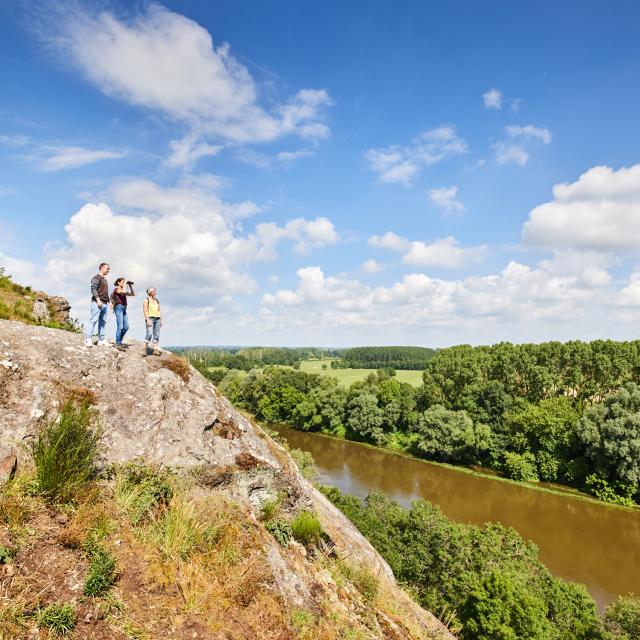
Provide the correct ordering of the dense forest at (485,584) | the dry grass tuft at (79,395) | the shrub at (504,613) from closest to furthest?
the dry grass tuft at (79,395)
the shrub at (504,613)
the dense forest at (485,584)

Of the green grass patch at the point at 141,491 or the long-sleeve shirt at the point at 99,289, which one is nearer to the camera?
the green grass patch at the point at 141,491

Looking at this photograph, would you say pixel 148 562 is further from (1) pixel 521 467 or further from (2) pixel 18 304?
(1) pixel 521 467

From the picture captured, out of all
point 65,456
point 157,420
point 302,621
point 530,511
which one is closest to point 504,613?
point 302,621

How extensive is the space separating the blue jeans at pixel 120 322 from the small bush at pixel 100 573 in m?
5.49

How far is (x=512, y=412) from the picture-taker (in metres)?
51.4

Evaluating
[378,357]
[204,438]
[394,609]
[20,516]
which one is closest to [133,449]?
[204,438]

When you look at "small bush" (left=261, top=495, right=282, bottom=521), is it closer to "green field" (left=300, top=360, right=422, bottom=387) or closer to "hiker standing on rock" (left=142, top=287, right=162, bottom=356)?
"hiker standing on rock" (left=142, top=287, right=162, bottom=356)

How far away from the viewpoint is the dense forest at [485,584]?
1451 centimetres

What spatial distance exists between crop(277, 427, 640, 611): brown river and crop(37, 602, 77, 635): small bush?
1101 inches

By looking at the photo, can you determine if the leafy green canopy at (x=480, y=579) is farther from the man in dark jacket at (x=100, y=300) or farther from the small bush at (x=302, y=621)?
the man in dark jacket at (x=100, y=300)

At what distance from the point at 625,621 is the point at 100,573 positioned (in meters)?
19.0

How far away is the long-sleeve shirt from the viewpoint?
31.5 feet

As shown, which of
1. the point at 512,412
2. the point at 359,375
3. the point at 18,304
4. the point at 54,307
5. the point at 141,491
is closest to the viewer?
the point at 141,491

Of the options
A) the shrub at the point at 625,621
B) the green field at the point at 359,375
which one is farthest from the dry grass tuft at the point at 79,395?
the green field at the point at 359,375
